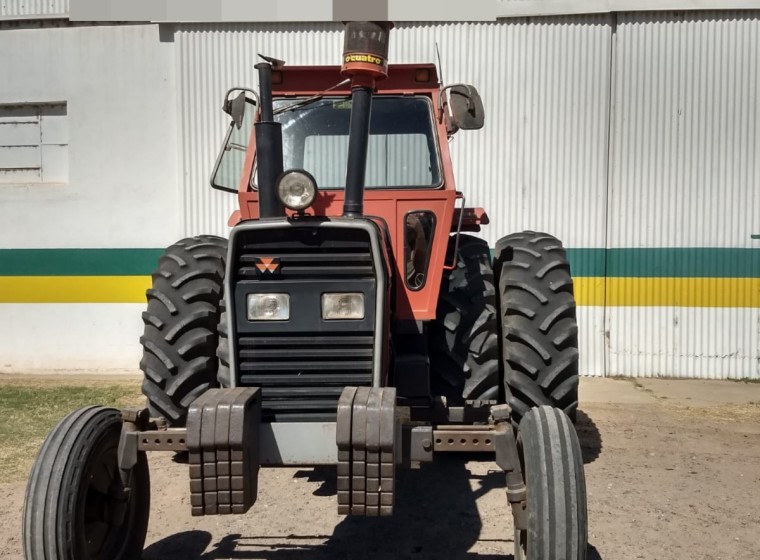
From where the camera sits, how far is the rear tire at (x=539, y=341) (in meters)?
4.35

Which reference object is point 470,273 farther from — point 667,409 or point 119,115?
point 119,115

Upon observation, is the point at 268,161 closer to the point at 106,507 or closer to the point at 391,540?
the point at 106,507

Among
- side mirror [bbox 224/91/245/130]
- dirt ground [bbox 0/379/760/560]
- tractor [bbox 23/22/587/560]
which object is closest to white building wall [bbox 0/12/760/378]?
dirt ground [bbox 0/379/760/560]

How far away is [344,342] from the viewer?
3494mm

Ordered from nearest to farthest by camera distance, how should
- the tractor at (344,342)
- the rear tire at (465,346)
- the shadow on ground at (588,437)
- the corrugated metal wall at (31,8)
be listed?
the tractor at (344,342), the rear tire at (465,346), the shadow on ground at (588,437), the corrugated metal wall at (31,8)

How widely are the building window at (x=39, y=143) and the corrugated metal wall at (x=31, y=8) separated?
1.07 meters

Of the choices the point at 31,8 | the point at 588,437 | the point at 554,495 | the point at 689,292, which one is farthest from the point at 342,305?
the point at 31,8

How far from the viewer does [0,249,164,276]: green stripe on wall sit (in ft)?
30.5

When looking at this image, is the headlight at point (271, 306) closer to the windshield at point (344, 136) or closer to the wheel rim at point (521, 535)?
the wheel rim at point (521, 535)

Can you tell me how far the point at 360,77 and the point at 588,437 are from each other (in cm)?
403

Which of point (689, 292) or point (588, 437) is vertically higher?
point (689, 292)

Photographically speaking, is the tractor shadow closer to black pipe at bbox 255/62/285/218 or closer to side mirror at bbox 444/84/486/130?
black pipe at bbox 255/62/285/218

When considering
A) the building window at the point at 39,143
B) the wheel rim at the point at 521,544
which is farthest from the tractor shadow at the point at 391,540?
the building window at the point at 39,143

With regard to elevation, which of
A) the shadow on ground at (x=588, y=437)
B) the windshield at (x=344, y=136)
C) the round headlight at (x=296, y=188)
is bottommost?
the shadow on ground at (x=588, y=437)
